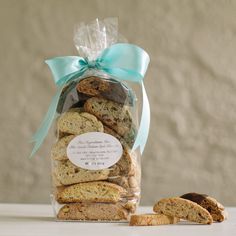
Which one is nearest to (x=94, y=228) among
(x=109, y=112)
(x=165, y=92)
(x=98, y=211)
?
(x=98, y=211)

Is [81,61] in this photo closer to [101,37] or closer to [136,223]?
[101,37]

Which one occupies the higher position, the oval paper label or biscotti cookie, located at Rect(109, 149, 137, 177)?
the oval paper label

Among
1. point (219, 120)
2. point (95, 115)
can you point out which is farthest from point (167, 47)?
point (95, 115)

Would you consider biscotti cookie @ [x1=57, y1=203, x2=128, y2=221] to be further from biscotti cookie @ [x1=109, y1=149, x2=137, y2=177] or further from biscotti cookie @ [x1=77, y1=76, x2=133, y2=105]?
biscotti cookie @ [x1=77, y1=76, x2=133, y2=105]

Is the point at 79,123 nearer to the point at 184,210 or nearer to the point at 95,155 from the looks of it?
the point at 95,155

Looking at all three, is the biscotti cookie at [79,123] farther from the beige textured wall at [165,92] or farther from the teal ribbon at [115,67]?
the beige textured wall at [165,92]

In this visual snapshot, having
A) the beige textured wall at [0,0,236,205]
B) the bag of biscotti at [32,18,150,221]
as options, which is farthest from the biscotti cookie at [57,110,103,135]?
the beige textured wall at [0,0,236,205]
